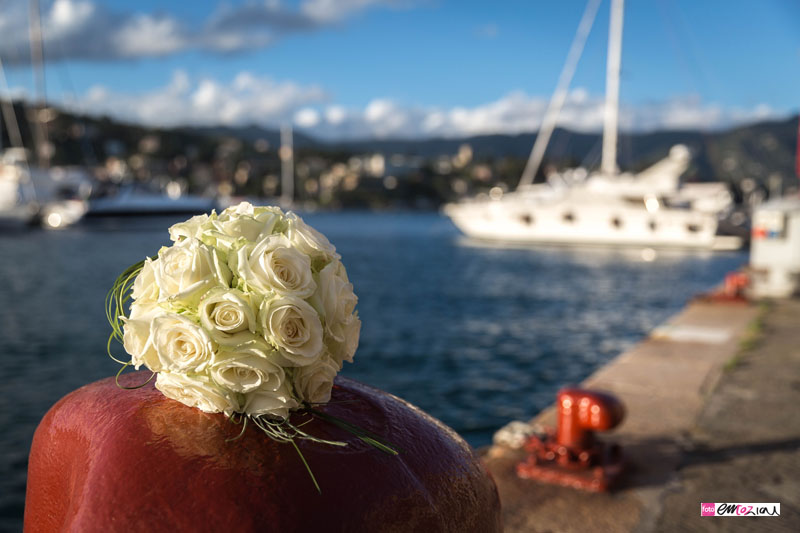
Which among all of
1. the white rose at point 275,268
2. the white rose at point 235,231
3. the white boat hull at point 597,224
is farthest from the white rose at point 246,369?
the white boat hull at point 597,224

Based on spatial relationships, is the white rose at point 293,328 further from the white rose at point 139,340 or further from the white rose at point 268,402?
the white rose at point 139,340

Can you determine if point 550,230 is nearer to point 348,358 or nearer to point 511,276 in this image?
point 511,276

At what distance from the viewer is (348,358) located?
1898mm

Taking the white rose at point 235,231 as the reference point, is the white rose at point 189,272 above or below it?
below

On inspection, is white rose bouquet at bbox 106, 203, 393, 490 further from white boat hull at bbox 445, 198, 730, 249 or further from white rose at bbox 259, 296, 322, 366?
white boat hull at bbox 445, 198, 730, 249

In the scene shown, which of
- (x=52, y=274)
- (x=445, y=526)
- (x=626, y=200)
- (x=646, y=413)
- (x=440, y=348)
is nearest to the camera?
(x=445, y=526)

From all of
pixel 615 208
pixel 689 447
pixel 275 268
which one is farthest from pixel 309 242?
pixel 615 208

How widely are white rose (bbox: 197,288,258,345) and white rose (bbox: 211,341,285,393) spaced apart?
3 centimetres

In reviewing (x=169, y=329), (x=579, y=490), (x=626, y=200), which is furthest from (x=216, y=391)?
(x=626, y=200)

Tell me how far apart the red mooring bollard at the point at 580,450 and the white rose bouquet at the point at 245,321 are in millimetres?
2701

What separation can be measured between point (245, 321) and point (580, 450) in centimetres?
324

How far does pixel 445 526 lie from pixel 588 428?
267 centimetres

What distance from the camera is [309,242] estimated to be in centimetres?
178

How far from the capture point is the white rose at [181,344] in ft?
5.33
